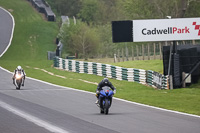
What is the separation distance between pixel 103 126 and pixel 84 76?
26873mm

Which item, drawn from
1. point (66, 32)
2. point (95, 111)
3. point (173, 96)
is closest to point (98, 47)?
point (66, 32)

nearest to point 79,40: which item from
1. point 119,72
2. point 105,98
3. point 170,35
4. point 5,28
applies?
point 5,28

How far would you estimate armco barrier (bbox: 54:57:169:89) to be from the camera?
32309 mm

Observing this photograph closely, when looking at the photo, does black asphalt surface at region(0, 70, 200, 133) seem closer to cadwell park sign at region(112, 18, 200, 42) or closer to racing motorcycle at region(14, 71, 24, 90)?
racing motorcycle at region(14, 71, 24, 90)

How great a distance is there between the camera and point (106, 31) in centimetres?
9325

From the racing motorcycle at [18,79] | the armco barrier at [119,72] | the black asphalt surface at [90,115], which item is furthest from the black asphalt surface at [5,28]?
the black asphalt surface at [90,115]

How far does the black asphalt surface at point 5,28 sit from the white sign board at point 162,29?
3881cm

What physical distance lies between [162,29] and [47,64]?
2614 centimetres

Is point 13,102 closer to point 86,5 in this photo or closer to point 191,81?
point 191,81

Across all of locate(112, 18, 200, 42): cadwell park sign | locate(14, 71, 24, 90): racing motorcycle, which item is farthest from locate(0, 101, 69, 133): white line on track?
locate(112, 18, 200, 42): cadwell park sign

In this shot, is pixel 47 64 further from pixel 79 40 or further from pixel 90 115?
pixel 90 115

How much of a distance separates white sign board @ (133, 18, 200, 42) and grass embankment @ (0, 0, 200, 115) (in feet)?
10.6

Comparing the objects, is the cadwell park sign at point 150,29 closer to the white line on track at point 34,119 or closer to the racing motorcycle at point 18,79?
the racing motorcycle at point 18,79

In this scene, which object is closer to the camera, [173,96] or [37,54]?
[173,96]
